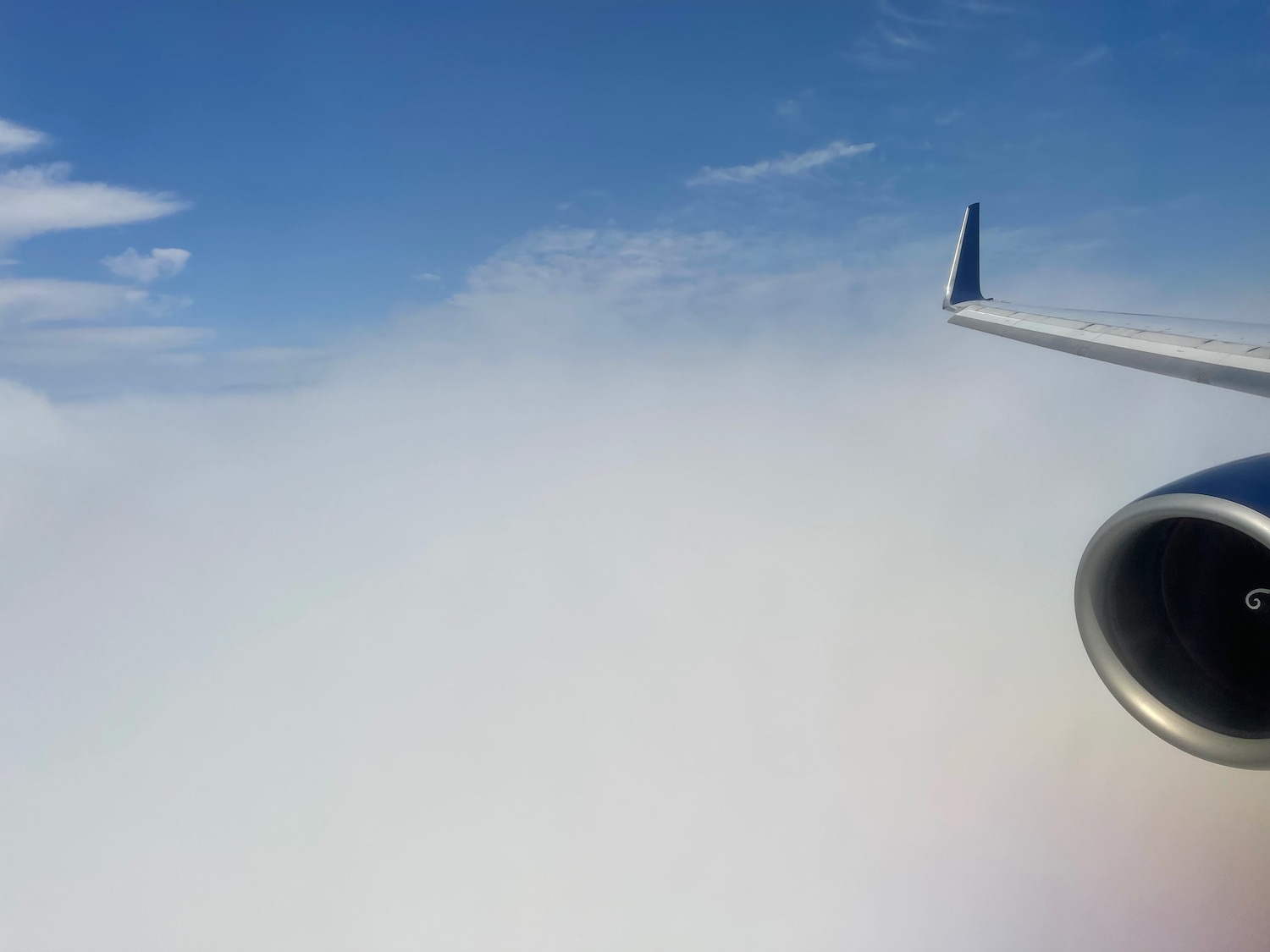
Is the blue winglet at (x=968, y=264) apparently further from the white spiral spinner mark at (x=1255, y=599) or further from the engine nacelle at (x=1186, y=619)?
the white spiral spinner mark at (x=1255, y=599)

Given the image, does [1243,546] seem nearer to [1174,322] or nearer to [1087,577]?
[1087,577]

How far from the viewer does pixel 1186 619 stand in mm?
3289

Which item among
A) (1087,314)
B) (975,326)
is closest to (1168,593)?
(1087,314)

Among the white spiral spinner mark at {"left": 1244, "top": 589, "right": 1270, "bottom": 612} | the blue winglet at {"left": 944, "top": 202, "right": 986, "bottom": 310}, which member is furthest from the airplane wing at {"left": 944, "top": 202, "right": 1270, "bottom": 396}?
the white spiral spinner mark at {"left": 1244, "top": 589, "right": 1270, "bottom": 612}

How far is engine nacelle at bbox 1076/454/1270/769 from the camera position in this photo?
2898 millimetres

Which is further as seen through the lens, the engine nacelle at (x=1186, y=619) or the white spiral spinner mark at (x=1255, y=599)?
the white spiral spinner mark at (x=1255, y=599)

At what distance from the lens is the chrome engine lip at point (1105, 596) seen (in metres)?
2.68

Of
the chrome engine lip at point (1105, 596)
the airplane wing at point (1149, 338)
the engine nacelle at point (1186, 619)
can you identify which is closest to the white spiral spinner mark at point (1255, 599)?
the engine nacelle at point (1186, 619)

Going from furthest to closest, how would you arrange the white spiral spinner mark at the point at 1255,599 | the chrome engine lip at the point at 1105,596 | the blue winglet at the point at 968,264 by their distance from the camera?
1. the blue winglet at the point at 968,264
2. the white spiral spinner mark at the point at 1255,599
3. the chrome engine lip at the point at 1105,596

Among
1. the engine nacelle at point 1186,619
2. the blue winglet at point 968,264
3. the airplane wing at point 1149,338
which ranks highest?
the blue winglet at point 968,264

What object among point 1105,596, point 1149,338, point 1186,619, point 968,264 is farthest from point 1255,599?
point 968,264

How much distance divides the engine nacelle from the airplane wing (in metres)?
0.43

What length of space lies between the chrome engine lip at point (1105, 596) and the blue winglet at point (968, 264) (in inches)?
141

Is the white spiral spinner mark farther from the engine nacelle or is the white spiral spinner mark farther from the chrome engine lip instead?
the chrome engine lip
